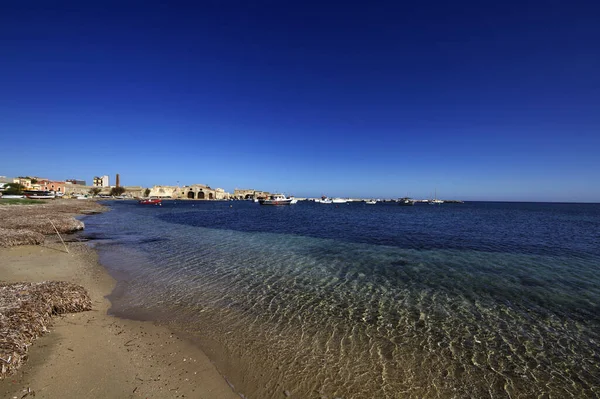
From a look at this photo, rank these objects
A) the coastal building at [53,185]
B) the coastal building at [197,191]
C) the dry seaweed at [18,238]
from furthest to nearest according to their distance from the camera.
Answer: the coastal building at [197,191] < the coastal building at [53,185] < the dry seaweed at [18,238]

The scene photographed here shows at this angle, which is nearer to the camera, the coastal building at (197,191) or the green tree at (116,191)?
the green tree at (116,191)

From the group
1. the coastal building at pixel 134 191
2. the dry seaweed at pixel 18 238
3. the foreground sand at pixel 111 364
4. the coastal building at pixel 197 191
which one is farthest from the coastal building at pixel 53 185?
the foreground sand at pixel 111 364

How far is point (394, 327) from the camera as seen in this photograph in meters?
8.10

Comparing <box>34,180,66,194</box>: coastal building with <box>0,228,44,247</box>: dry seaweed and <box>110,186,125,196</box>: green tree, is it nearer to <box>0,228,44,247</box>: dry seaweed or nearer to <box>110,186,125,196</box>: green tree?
<box>110,186,125,196</box>: green tree

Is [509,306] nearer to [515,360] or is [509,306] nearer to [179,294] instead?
[515,360]

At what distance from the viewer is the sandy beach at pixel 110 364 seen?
5008 mm

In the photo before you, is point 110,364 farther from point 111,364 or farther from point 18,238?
point 18,238

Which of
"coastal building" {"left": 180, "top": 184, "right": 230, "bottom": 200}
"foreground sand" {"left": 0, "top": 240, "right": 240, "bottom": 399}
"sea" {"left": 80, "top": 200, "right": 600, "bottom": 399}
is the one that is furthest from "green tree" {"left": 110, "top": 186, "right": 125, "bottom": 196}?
"foreground sand" {"left": 0, "top": 240, "right": 240, "bottom": 399}

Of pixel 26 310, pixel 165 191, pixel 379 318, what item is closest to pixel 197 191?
pixel 165 191

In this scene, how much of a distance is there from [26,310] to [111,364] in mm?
2831

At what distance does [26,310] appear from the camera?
658 cm

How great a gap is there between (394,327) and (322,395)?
12.2 feet

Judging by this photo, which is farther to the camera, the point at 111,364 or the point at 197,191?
the point at 197,191

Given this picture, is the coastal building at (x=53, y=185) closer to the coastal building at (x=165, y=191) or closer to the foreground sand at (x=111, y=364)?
the coastal building at (x=165, y=191)
